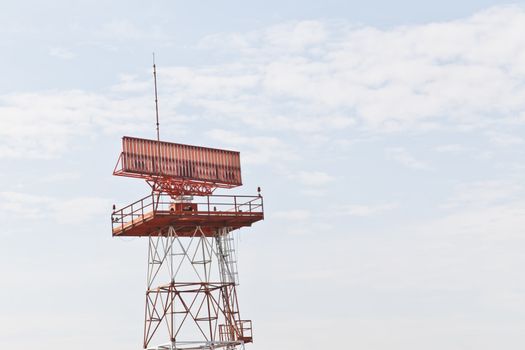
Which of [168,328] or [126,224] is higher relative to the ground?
[126,224]

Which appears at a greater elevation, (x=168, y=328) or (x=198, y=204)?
(x=198, y=204)

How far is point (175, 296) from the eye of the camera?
266 feet

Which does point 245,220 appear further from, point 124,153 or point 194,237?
point 124,153

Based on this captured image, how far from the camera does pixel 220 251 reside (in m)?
84.3

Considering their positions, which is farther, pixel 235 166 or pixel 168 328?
pixel 235 166

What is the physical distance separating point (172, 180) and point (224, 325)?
35.5ft

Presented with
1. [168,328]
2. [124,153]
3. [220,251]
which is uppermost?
[124,153]

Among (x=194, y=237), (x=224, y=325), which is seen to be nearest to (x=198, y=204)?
(x=194, y=237)

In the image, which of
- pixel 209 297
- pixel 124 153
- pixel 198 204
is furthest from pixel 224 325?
pixel 124 153

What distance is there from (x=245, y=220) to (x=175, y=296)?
7352 millimetres

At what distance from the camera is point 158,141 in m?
81.8

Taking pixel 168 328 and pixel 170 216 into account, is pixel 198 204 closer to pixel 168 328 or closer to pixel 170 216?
pixel 170 216

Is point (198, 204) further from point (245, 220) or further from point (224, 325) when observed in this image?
A: point (224, 325)

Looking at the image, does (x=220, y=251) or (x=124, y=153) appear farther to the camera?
(x=220, y=251)
